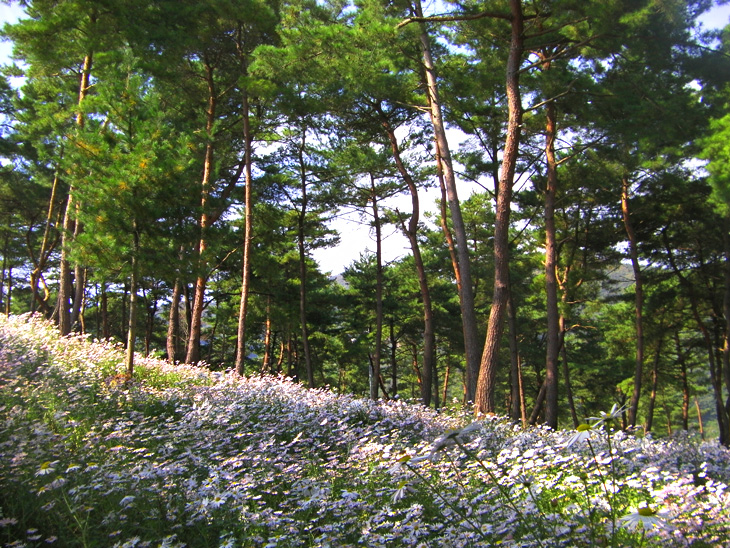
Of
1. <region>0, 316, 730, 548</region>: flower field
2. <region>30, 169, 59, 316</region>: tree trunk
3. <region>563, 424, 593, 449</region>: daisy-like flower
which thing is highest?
<region>30, 169, 59, 316</region>: tree trunk

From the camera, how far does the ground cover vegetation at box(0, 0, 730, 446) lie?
8.11 m

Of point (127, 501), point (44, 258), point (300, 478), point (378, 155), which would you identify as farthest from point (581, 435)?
point (44, 258)

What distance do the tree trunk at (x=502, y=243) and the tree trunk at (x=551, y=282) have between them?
3863mm

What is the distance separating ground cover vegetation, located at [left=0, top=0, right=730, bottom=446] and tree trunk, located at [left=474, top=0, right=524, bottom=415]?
0.04 m

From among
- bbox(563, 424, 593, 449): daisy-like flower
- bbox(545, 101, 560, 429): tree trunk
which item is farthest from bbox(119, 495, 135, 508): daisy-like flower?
bbox(545, 101, 560, 429): tree trunk

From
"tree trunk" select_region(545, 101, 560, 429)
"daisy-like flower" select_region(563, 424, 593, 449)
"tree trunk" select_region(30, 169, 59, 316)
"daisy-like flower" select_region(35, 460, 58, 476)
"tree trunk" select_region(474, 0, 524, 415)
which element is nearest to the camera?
"daisy-like flower" select_region(563, 424, 593, 449)

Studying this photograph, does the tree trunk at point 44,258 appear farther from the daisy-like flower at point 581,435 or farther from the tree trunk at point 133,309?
the daisy-like flower at point 581,435

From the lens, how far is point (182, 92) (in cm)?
1359

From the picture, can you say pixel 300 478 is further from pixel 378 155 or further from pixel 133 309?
pixel 378 155

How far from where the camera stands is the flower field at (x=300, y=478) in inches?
113

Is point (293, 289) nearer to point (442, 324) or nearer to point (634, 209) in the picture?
point (442, 324)

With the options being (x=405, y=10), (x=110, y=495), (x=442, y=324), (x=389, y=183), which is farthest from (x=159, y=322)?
(x=110, y=495)

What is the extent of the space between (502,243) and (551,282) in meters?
4.57

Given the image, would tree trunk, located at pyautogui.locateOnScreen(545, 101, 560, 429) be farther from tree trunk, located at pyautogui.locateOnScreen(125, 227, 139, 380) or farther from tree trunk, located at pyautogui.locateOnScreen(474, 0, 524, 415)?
tree trunk, located at pyautogui.locateOnScreen(125, 227, 139, 380)
